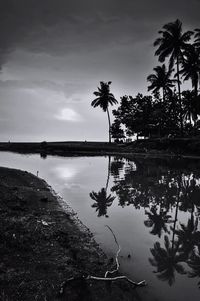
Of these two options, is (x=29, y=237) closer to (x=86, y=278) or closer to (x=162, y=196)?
(x=86, y=278)

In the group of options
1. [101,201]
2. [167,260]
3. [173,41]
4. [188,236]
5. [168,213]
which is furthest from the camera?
[173,41]

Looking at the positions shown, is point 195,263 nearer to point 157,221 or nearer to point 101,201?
point 157,221

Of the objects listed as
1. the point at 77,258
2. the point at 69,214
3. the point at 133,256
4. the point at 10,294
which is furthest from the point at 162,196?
the point at 10,294

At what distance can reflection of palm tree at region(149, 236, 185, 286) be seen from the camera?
4859 millimetres

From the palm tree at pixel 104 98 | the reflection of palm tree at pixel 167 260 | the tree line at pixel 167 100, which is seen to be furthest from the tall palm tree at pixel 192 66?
the reflection of palm tree at pixel 167 260

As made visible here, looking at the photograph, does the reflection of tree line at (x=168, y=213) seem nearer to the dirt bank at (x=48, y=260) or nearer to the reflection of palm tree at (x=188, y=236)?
the reflection of palm tree at (x=188, y=236)

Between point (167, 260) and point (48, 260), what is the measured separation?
→ 254cm

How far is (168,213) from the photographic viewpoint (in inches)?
360

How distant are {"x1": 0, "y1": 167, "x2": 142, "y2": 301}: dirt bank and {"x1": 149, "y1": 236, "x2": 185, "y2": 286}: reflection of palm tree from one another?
90cm

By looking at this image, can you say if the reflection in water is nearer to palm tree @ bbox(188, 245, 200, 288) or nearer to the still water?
the still water

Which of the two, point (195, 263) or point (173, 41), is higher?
point (173, 41)

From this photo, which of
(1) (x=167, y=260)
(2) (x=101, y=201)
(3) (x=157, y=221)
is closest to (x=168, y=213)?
(3) (x=157, y=221)

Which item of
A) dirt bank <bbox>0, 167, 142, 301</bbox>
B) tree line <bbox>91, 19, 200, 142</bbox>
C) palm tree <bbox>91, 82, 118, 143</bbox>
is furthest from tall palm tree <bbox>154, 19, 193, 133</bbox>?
dirt bank <bbox>0, 167, 142, 301</bbox>

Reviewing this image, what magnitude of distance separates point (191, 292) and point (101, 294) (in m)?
1.56
